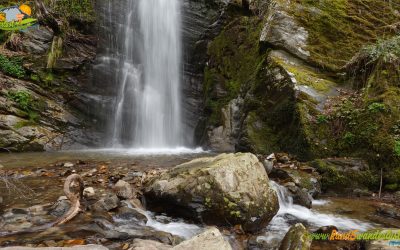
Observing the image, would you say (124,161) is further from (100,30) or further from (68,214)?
(100,30)

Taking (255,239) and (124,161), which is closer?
(255,239)

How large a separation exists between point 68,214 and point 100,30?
41.0ft

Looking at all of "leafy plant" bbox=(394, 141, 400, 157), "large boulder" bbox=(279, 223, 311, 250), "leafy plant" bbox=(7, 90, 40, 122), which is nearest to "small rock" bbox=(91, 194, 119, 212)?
"large boulder" bbox=(279, 223, 311, 250)

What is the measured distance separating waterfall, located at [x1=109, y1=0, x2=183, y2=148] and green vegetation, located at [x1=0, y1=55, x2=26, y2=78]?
3732 mm

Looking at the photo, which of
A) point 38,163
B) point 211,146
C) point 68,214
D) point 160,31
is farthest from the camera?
point 160,31

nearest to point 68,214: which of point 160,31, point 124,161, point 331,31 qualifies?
point 124,161

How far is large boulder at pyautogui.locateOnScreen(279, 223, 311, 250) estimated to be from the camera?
3.25 metres

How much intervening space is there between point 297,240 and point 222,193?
1312 mm

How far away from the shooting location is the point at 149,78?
14.5 metres

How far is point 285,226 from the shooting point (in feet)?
15.3

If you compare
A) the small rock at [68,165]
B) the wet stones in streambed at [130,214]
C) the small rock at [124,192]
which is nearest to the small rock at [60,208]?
the wet stones in streambed at [130,214]

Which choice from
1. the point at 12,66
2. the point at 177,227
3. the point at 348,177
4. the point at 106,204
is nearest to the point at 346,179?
the point at 348,177

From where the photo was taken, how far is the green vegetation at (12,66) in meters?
12.3

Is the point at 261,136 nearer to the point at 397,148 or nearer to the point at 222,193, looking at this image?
the point at 397,148
